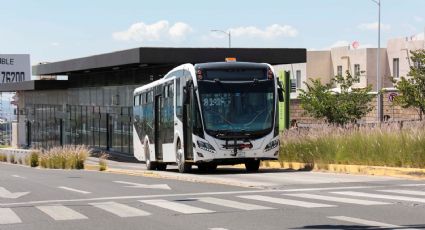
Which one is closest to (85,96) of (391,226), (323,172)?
(323,172)

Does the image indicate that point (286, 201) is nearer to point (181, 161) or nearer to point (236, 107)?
point (236, 107)

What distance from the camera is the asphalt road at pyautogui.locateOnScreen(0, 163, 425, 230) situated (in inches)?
432

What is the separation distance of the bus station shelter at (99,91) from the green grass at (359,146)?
63.5ft

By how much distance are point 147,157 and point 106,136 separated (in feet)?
86.7

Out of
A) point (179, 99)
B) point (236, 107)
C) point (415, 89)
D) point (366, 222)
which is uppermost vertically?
point (415, 89)

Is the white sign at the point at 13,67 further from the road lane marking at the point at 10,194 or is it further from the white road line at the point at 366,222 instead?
the white road line at the point at 366,222

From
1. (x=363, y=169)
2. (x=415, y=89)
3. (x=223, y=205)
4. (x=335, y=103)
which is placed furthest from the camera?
→ (x=335, y=103)

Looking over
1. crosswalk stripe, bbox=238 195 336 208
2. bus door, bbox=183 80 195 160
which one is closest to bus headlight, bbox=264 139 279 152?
bus door, bbox=183 80 195 160

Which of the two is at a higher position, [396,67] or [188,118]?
[396,67]

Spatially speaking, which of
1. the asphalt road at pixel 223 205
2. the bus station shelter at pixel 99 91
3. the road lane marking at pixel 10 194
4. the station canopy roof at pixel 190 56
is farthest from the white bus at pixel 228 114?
the bus station shelter at pixel 99 91

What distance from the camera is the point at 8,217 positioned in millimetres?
12391

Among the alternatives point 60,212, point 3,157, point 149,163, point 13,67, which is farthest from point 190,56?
point 13,67

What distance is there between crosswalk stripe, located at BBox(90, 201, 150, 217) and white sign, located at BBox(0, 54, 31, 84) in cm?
11832

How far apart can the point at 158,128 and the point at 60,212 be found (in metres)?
16.3
